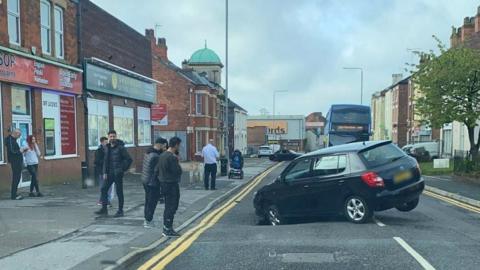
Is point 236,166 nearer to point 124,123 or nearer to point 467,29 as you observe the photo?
point 124,123

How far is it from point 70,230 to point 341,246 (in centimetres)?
475

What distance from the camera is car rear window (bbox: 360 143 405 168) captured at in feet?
33.5

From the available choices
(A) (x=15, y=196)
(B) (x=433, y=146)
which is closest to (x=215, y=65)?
(B) (x=433, y=146)

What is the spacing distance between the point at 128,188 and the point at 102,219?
24.9ft

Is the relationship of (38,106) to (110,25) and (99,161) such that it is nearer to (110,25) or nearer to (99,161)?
(99,161)

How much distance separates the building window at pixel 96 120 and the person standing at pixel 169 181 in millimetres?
12292

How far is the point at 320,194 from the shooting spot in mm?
10438

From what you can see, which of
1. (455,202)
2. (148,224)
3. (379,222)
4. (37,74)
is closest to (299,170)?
(379,222)

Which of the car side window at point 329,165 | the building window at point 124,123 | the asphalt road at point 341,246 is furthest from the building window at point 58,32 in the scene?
the car side window at point 329,165

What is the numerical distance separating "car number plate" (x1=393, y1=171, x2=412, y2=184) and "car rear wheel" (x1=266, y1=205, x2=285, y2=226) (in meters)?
2.52

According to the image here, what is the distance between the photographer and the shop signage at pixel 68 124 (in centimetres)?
1848

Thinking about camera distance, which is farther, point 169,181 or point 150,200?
point 150,200

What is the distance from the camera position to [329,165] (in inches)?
415

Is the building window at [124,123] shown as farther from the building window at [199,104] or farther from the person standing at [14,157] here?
the building window at [199,104]
